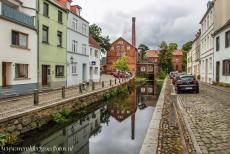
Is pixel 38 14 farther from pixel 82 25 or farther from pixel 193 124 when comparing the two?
pixel 193 124

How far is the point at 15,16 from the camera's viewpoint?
59.6ft

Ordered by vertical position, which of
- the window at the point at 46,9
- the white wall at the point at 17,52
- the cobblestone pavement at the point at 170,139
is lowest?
the cobblestone pavement at the point at 170,139

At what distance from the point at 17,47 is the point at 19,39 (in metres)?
0.82

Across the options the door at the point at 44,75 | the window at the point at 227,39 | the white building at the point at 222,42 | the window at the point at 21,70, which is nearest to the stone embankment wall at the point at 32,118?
the window at the point at 21,70

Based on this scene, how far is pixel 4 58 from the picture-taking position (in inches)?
670

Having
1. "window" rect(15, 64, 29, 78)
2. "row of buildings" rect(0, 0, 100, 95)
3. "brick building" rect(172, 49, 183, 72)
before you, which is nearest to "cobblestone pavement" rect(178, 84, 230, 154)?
"row of buildings" rect(0, 0, 100, 95)

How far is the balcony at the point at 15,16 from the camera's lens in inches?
663

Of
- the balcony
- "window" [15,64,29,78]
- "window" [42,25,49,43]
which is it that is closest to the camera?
the balcony

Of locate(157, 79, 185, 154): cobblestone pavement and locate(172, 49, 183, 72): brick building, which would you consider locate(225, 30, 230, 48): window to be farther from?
locate(172, 49, 183, 72): brick building

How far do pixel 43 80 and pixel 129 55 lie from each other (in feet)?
170

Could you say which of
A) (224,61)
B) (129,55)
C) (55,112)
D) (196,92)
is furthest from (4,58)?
(129,55)

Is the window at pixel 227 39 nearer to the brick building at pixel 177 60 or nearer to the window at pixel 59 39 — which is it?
the window at pixel 59 39

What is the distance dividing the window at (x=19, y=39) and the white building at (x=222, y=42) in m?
18.7

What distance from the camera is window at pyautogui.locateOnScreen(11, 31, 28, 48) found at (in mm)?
18250
